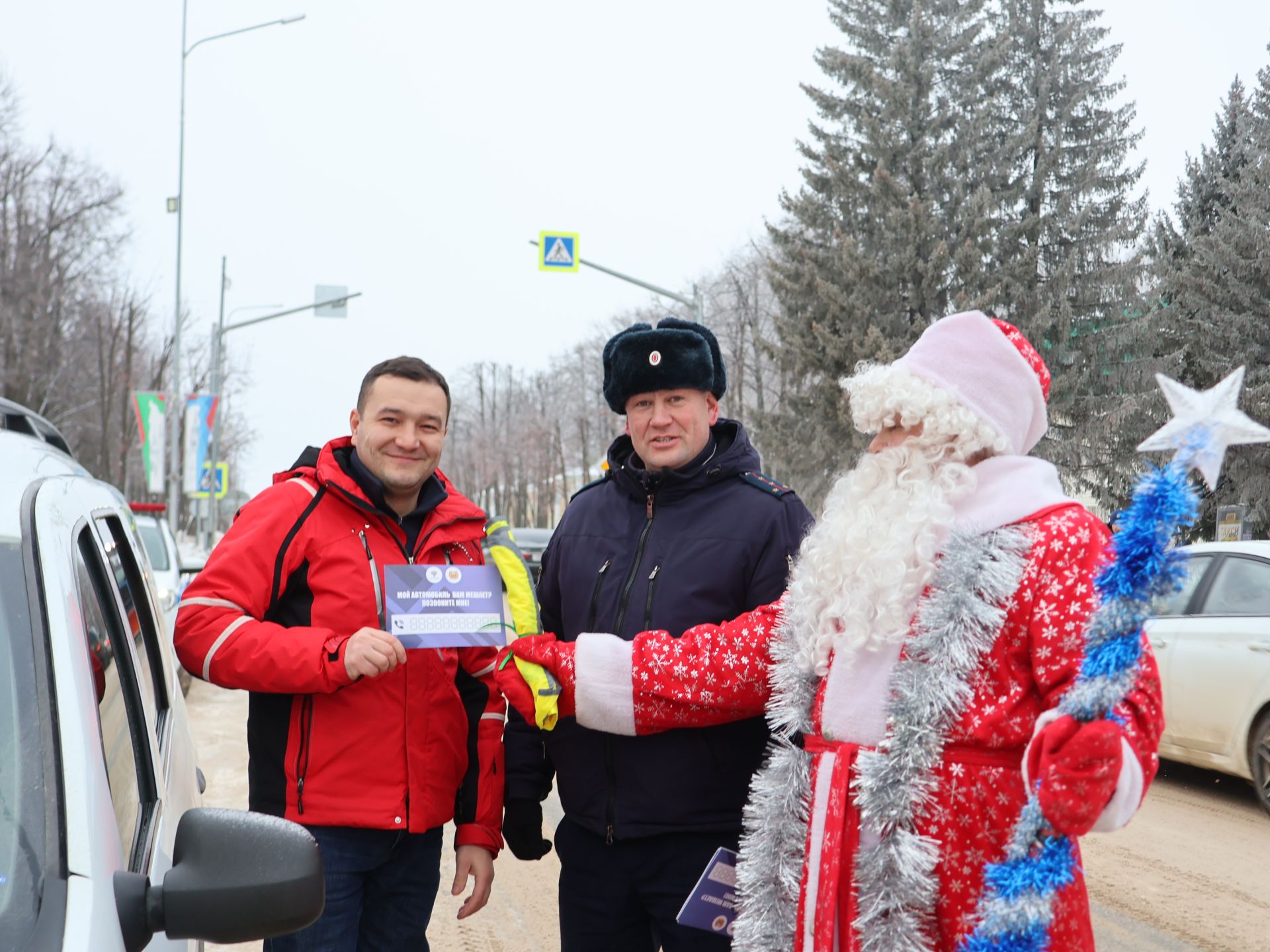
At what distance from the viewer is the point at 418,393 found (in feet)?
10.00


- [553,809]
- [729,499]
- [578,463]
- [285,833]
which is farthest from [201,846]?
[578,463]

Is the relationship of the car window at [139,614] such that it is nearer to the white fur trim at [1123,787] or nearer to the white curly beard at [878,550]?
the white curly beard at [878,550]

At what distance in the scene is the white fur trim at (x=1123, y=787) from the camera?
69.1 inches

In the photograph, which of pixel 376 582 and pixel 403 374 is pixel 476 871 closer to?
pixel 376 582

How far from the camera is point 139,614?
2.98m

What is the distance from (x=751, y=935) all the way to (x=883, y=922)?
13.7 inches

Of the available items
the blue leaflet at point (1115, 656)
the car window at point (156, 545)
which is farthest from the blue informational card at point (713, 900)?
the car window at point (156, 545)

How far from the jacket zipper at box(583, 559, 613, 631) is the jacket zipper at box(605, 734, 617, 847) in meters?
0.28

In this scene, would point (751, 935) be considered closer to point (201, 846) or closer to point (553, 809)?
point (201, 846)

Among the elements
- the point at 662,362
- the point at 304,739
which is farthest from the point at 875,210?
the point at 304,739

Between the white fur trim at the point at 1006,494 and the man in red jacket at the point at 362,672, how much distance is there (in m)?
1.37

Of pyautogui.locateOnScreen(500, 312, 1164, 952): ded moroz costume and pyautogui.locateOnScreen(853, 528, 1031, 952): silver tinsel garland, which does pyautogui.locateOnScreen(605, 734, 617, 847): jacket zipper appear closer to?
pyautogui.locateOnScreen(500, 312, 1164, 952): ded moroz costume

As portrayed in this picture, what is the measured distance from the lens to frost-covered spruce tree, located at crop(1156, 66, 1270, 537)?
23156 millimetres

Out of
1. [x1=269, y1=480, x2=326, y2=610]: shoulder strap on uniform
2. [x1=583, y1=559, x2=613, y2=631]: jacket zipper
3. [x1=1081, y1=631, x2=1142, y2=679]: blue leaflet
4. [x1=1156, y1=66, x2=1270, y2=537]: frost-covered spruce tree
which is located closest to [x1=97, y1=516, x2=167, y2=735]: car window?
[x1=269, y1=480, x2=326, y2=610]: shoulder strap on uniform
